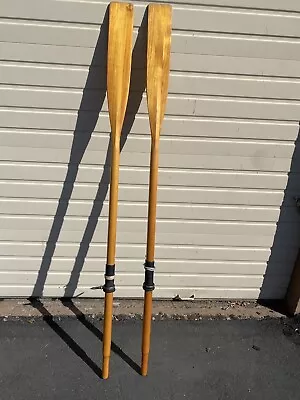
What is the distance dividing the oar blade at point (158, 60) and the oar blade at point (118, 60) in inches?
4.6

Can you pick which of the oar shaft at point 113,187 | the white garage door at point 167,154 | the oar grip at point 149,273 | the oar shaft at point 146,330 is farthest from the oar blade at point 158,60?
the oar shaft at point 146,330

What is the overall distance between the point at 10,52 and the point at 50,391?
1912 mm

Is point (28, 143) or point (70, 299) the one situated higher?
point (28, 143)

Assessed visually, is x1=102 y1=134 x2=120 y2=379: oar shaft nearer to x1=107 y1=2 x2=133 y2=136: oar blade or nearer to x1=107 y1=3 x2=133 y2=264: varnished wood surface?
x1=107 y1=3 x2=133 y2=264: varnished wood surface

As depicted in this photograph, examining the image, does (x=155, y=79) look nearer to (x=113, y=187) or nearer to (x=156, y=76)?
(x=156, y=76)

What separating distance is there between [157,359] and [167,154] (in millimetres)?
1273

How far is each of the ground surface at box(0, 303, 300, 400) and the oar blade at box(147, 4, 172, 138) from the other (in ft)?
4.54

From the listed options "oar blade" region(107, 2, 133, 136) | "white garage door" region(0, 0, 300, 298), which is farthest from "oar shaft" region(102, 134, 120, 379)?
"white garage door" region(0, 0, 300, 298)

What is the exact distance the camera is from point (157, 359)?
312cm

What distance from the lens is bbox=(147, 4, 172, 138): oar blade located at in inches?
106

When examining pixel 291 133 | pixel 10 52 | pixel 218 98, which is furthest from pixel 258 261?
pixel 10 52

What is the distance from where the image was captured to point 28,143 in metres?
3.03

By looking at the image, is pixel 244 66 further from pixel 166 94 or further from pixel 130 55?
pixel 130 55

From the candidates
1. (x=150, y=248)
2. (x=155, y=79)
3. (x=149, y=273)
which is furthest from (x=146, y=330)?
(x=155, y=79)
